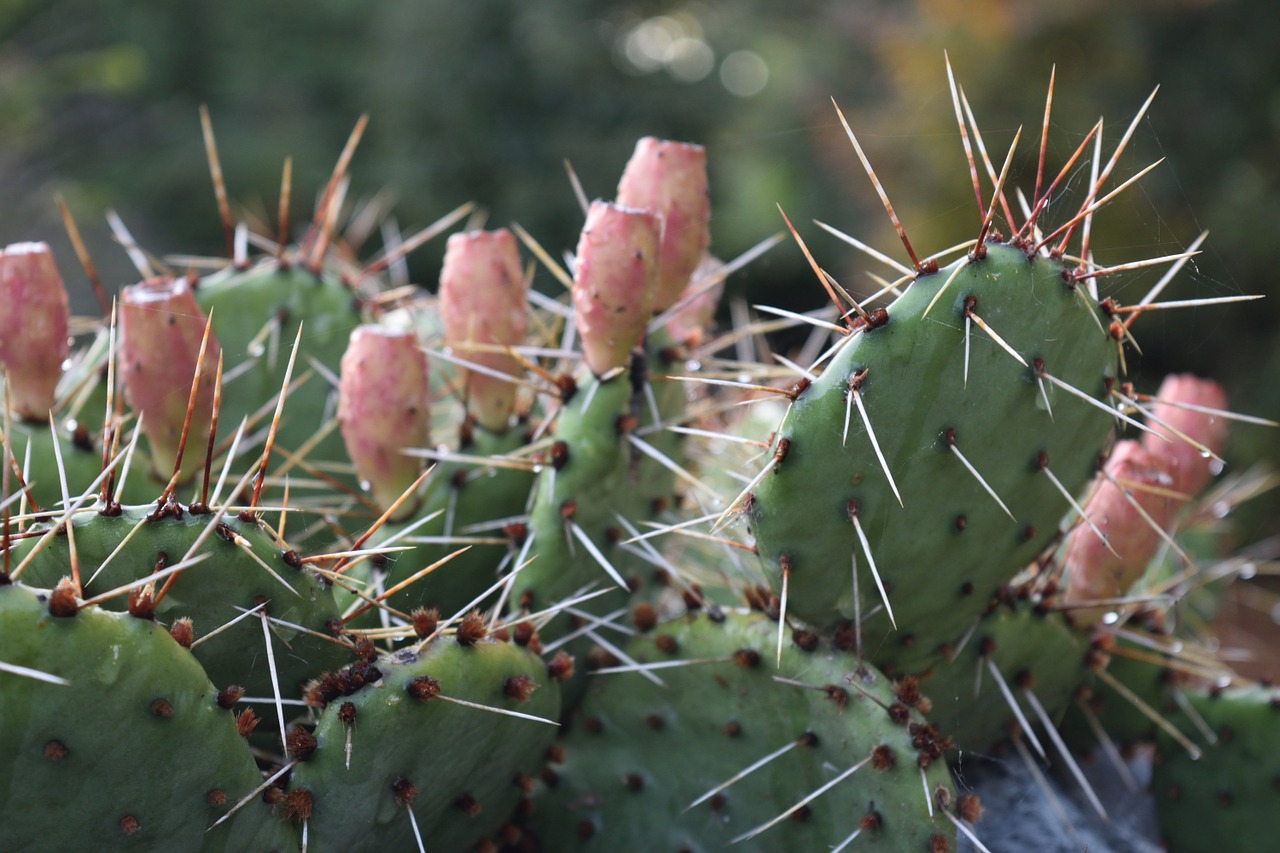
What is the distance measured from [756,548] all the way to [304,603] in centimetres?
45

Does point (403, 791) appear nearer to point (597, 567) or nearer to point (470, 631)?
point (470, 631)

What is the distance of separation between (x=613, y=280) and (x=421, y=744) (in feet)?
1.84

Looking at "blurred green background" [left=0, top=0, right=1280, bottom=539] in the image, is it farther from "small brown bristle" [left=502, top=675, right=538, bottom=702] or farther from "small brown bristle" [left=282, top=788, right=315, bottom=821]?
"small brown bristle" [left=282, top=788, right=315, bottom=821]

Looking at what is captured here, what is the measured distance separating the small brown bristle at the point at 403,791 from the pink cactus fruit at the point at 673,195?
27.4 inches

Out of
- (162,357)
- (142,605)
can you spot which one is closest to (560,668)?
(142,605)

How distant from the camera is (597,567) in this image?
4.50ft

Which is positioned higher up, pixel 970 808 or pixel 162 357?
pixel 162 357

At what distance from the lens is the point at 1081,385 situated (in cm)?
111

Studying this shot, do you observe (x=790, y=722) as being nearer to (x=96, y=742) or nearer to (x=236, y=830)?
(x=236, y=830)

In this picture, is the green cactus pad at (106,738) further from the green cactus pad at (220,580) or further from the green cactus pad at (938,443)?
the green cactus pad at (938,443)

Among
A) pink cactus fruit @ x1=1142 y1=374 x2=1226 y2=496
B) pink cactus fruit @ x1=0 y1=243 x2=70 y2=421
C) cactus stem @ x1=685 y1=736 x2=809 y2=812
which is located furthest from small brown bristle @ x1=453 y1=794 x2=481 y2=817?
pink cactus fruit @ x1=1142 y1=374 x2=1226 y2=496

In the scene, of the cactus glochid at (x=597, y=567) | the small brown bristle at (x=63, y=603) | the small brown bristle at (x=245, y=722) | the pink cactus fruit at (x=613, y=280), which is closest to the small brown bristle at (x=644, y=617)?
the cactus glochid at (x=597, y=567)

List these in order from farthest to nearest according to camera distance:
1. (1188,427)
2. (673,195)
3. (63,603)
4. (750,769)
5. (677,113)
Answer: (677,113) < (1188,427) < (673,195) < (750,769) < (63,603)

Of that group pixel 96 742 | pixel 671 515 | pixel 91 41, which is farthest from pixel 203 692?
pixel 91 41
